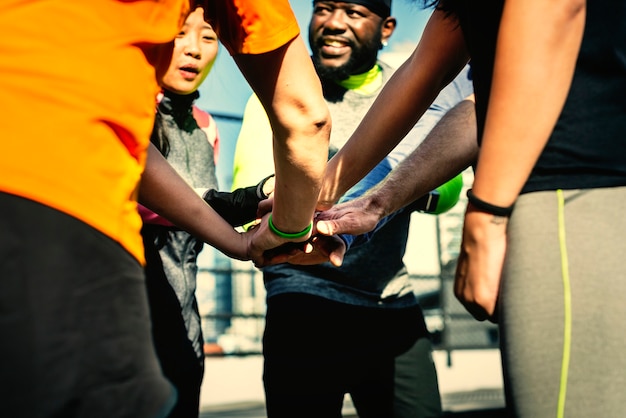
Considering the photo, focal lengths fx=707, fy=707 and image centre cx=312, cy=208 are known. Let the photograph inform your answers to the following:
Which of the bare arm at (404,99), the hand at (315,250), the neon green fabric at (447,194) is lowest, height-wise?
the hand at (315,250)

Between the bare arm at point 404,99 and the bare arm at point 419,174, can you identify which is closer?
the bare arm at point 404,99

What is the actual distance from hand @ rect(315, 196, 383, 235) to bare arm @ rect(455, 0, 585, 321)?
3.08 ft

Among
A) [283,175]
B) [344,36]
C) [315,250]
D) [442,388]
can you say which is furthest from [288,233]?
[442,388]

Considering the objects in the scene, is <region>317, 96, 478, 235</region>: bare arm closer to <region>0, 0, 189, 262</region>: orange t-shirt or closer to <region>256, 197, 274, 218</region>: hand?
<region>256, 197, 274, 218</region>: hand

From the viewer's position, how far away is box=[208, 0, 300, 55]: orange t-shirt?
1.29 metres

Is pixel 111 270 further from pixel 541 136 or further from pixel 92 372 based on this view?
pixel 541 136

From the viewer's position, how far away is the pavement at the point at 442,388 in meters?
5.78

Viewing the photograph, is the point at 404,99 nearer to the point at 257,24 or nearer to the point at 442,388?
the point at 257,24

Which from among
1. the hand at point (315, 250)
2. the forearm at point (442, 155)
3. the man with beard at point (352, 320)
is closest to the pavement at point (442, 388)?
the man with beard at point (352, 320)

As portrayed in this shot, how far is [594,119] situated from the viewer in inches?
43.4

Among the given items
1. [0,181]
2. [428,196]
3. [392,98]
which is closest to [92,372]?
[0,181]

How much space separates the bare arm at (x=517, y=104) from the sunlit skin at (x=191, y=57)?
Answer: 1.60 metres

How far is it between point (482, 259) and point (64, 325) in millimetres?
652

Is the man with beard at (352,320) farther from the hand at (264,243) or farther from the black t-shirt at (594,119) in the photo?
the black t-shirt at (594,119)
